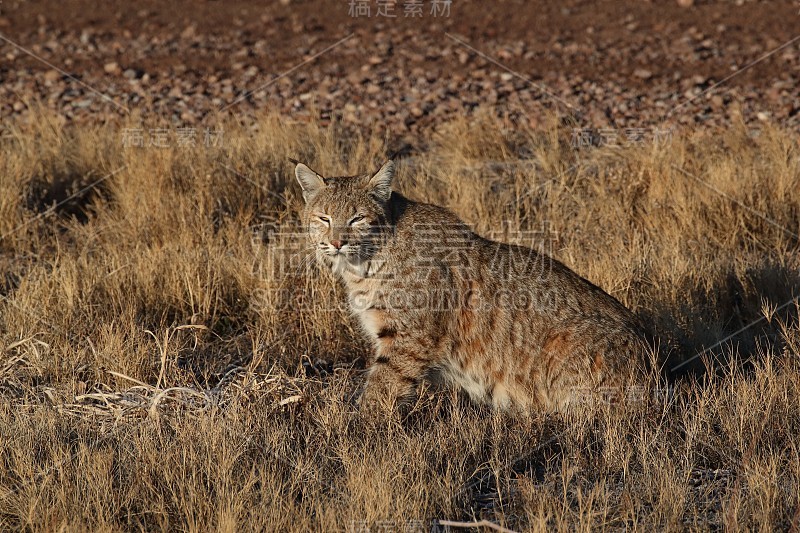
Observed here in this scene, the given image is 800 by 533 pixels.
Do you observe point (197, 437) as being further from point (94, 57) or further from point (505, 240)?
point (94, 57)

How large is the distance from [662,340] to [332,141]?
187 inches

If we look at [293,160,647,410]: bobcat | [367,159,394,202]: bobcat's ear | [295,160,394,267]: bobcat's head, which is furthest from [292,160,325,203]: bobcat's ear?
[367,159,394,202]: bobcat's ear

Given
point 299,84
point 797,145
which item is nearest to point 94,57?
point 299,84

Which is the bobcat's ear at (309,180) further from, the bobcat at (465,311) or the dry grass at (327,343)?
the dry grass at (327,343)

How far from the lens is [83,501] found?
407cm

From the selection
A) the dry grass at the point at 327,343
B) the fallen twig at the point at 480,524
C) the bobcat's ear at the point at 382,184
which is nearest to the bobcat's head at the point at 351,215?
the bobcat's ear at the point at 382,184

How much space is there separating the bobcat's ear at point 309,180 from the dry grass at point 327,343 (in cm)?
93

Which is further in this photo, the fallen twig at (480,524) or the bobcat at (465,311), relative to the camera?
the bobcat at (465,311)

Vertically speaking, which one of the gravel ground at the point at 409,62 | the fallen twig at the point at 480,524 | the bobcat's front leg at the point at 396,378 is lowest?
the bobcat's front leg at the point at 396,378

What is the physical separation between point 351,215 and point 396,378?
3.47 ft

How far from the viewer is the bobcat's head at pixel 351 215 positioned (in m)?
5.73

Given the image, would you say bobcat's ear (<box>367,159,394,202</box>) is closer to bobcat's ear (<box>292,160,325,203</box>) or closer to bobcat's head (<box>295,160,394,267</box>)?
bobcat's head (<box>295,160,394,267</box>)

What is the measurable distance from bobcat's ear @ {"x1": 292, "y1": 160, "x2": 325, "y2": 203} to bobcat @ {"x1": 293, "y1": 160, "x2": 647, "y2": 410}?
0.13 meters

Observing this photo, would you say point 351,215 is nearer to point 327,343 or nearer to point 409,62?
point 327,343
